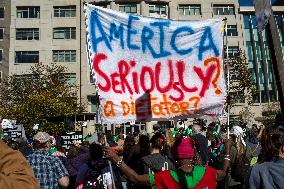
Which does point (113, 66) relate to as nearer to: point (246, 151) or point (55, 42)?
point (246, 151)

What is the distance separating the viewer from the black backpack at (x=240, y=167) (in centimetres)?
698

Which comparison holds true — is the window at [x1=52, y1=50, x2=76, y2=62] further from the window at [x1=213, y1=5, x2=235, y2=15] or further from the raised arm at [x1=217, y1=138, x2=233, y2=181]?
the raised arm at [x1=217, y1=138, x2=233, y2=181]

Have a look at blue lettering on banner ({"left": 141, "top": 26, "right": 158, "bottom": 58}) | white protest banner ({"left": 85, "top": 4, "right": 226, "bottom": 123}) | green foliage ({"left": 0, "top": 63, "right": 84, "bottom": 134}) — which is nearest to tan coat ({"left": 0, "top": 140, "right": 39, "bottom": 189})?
white protest banner ({"left": 85, "top": 4, "right": 226, "bottom": 123})

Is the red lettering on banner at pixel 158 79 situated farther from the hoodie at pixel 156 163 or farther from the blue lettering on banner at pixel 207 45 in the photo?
the hoodie at pixel 156 163

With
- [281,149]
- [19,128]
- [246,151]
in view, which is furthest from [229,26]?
[281,149]

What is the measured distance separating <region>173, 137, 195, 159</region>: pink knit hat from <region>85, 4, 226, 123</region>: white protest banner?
167 centimetres

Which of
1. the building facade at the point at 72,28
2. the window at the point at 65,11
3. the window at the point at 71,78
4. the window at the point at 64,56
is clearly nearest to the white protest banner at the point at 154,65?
the building facade at the point at 72,28

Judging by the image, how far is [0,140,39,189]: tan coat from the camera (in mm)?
1683

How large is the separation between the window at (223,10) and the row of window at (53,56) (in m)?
18.9

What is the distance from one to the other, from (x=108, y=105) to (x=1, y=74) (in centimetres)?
4676

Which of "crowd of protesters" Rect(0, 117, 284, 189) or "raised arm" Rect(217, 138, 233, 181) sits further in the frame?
"raised arm" Rect(217, 138, 233, 181)

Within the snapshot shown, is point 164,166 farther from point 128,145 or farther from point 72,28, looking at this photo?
point 72,28

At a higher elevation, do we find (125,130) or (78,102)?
(78,102)

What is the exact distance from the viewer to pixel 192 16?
52.3 metres
